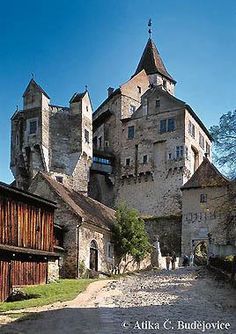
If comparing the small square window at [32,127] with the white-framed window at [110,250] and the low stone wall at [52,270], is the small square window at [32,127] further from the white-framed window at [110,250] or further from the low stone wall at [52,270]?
the low stone wall at [52,270]

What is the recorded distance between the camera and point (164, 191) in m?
65.2

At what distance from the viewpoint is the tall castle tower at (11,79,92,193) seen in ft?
204

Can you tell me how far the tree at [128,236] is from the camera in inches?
1538

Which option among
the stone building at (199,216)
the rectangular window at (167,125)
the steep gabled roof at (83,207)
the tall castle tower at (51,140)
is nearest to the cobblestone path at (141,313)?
the steep gabled roof at (83,207)

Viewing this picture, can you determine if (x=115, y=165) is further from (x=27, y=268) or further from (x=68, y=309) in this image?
(x=68, y=309)

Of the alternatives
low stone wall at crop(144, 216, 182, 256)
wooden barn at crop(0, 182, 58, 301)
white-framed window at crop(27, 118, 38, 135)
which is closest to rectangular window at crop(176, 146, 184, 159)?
low stone wall at crop(144, 216, 182, 256)

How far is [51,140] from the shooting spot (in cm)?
6319

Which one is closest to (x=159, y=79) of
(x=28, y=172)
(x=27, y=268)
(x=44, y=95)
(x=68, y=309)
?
(x=44, y=95)

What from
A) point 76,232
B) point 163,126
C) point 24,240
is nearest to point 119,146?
point 163,126

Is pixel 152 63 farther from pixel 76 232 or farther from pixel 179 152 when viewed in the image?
pixel 76 232

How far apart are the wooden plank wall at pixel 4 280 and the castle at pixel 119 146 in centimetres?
3308

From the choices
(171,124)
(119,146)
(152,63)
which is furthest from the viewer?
(152,63)

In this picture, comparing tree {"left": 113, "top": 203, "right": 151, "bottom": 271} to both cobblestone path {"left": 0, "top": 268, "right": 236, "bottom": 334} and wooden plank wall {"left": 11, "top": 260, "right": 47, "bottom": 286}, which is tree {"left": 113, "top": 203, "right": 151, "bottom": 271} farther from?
cobblestone path {"left": 0, "top": 268, "right": 236, "bottom": 334}

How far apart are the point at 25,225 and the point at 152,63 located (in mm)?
56779
